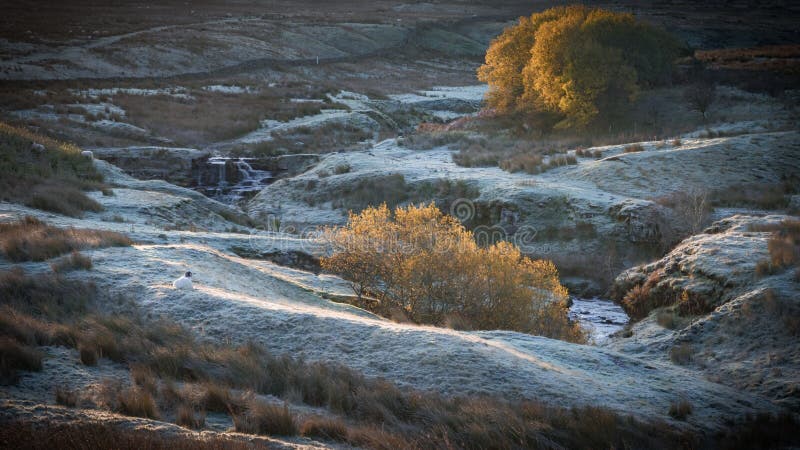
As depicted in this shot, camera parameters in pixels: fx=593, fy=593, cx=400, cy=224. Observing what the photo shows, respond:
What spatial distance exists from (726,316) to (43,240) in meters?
15.8

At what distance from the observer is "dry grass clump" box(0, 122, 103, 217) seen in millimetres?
18953

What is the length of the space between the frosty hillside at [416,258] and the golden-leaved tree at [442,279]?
0.07 meters

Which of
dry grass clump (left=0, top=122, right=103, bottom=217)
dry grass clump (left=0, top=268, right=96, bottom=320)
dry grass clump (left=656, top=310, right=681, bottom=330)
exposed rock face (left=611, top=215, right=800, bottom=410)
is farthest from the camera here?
dry grass clump (left=0, top=122, right=103, bottom=217)

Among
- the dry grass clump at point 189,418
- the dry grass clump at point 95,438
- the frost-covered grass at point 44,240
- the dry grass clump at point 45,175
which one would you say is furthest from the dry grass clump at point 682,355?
the dry grass clump at point 45,175

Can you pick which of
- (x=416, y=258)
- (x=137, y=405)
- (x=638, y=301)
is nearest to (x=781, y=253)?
(x=638, y=301)

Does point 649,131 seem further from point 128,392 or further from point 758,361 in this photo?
point 128,392

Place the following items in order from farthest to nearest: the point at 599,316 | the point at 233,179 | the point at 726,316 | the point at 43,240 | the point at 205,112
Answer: the point at 205,112 → the point at 233,179 → the point at 599,316 → the point at 726,316 → the point at 43,240

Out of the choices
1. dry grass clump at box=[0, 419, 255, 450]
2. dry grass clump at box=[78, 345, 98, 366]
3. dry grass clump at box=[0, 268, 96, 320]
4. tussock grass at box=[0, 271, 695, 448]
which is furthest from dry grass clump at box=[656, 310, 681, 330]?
dry grass clump at box=[0, 268, 96, 320]

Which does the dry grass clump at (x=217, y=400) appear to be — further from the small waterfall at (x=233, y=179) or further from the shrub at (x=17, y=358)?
the small waterfall at (x=233, y=179)

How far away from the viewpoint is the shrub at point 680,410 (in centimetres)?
918

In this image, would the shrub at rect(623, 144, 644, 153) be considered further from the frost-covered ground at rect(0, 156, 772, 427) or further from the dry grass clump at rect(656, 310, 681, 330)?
the frost-covered ground at rect(0, 156, 772, 427)

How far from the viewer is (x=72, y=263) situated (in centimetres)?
1201

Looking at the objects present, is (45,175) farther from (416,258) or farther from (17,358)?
(17,358)

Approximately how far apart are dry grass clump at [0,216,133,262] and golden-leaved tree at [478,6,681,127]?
32407mm
